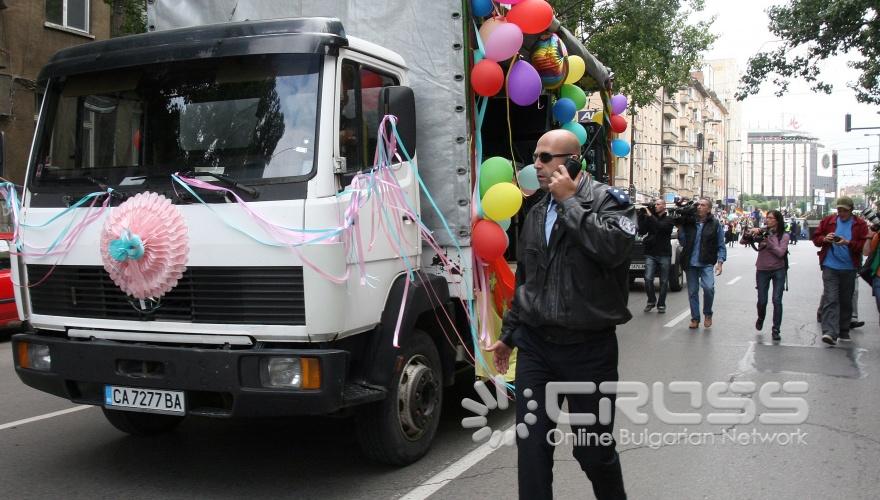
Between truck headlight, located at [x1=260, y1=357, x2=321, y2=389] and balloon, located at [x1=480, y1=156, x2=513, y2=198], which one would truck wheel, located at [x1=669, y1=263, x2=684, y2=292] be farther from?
truck headlight, located at [x1=260, y1=357, x2=321, y2=389]

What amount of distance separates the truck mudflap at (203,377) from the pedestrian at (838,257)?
24.4 ft

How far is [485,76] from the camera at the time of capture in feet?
17.2

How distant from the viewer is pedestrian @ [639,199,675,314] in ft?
41.9

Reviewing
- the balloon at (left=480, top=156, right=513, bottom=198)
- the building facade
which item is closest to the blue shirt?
the balloon at (left=480, top=156, right=513, bottom=198)

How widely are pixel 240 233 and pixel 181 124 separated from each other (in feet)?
2.93

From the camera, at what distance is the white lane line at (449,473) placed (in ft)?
14.1

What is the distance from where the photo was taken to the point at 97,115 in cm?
457

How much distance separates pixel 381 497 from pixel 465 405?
1.87m

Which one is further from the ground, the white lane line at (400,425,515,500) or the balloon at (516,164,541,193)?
the balloon at (516,164,541,193)

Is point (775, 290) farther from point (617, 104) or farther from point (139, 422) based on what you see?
point (139, 422)

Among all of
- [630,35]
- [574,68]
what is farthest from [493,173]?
[630,35]

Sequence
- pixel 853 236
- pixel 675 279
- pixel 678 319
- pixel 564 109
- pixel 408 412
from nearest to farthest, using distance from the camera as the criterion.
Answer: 1. pixel 408 412
2. pixel 564 109
3. pixel 853 236
4. pixel 678 319
5. pixel 675 279

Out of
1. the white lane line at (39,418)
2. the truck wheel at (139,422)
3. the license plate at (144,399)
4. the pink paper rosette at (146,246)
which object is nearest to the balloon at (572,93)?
the pink paper rosette at (146,246)

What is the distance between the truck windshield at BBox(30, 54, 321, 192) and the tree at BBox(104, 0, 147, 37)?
461 inches
